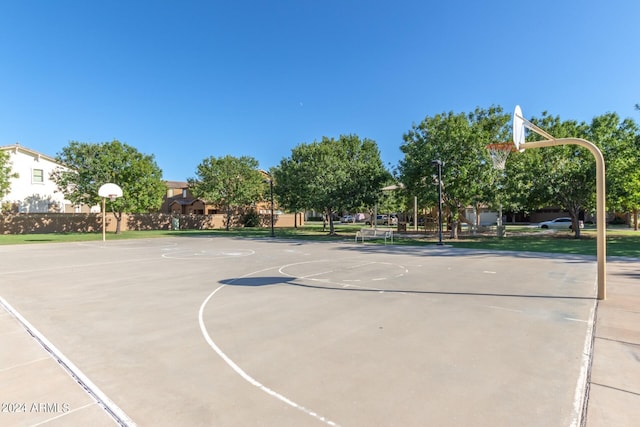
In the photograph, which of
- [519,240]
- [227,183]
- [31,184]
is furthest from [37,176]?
[519,240]

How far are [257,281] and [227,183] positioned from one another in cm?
3376

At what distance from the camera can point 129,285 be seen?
30.3 ft

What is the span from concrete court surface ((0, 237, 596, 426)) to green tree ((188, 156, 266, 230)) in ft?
104

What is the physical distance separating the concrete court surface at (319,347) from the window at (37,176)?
114ft

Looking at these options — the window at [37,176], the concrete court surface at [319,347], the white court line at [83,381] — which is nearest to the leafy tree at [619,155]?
the concrete court surface at [319,347]

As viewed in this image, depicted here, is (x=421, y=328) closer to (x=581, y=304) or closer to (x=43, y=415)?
(x=581, y=304)

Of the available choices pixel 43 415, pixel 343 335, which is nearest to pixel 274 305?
pixel 343 335

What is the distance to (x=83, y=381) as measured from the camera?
3.80 m

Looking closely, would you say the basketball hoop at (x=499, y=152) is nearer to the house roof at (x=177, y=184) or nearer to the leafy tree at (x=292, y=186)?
the leafy tree at (x=292, y=186)

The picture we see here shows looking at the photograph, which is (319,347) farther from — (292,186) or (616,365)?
(292,186)

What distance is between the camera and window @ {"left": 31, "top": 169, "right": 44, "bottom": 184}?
121 feet

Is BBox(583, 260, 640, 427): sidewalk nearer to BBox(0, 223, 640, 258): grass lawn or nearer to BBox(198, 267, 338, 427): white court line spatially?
BBox(198, 267, 338, 427): white court line

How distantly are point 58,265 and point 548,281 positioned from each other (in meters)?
16.4

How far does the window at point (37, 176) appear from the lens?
3678cm
